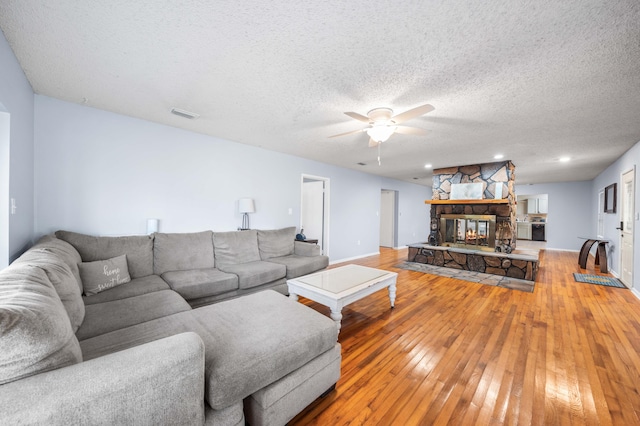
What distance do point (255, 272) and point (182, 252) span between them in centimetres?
94

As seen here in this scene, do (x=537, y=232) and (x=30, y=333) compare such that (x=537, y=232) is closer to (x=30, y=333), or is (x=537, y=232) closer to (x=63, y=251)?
(x=30, y=333)

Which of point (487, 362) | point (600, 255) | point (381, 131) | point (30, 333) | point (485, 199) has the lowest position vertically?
point (487, 362)

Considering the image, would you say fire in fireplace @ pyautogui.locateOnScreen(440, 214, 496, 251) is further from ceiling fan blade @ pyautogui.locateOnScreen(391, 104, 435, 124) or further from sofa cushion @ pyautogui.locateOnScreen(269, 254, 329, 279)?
ceiling fan blade @ pyautogui.locateOnScreen(391, 104, 435, 124)

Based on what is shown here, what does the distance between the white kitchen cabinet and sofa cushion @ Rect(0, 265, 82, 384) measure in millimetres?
12560

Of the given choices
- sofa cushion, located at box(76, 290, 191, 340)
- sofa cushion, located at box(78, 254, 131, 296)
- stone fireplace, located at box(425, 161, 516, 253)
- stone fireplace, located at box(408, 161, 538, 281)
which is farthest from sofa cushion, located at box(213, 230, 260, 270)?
stone fireplace, located at box(425, 161, 516, 253)

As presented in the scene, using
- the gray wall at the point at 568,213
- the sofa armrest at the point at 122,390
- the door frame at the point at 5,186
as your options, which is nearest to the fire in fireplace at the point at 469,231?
the gray wall at the point at 568,213

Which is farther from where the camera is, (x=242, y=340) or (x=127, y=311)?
(x=127, y=311)

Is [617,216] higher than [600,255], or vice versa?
[617,216]

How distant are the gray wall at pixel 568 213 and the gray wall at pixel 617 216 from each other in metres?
0.84

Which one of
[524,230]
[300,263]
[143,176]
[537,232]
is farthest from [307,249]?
[537,232]

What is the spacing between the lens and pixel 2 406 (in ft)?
2.29

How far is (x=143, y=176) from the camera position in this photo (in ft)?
10.5

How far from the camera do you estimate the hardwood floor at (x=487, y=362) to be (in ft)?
5.08

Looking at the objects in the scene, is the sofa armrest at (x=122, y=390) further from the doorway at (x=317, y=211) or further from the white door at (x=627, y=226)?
the white door at (x=627, y=226)
